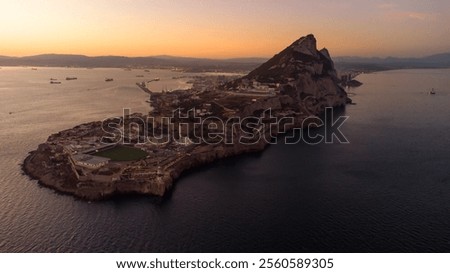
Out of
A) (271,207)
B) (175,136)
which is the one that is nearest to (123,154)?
(175,136)

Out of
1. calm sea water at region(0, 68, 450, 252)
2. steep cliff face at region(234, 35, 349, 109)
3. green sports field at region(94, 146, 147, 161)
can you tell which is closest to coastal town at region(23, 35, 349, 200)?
green sports field at region(94, 146, 147, 161)

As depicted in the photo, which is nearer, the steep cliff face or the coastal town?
the coastal town

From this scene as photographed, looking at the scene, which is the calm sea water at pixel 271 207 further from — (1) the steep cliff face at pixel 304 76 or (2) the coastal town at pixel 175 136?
(1) the steep cliff face at pixel 304 76

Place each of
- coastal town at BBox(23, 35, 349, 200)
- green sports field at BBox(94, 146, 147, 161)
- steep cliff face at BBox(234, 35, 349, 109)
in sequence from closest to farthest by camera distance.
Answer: coastal town at BBox(23, 35, 349, 200), green sports field at BBox(94, 146, 147, 161), steep cliff face at BBox(234, 35, 349, 109)

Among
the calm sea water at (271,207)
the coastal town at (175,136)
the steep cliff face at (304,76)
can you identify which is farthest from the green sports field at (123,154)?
the steep cliff face at (304,76)

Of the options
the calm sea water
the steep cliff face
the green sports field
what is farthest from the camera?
the steep cliff face

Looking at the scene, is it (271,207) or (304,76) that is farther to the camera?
(304,76)

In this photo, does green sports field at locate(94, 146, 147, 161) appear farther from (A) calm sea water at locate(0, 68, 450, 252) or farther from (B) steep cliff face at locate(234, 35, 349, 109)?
(B) steep cliff face at locate(234, 35, 349, 109)

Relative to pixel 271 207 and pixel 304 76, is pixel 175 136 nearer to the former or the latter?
pixel 271 207
